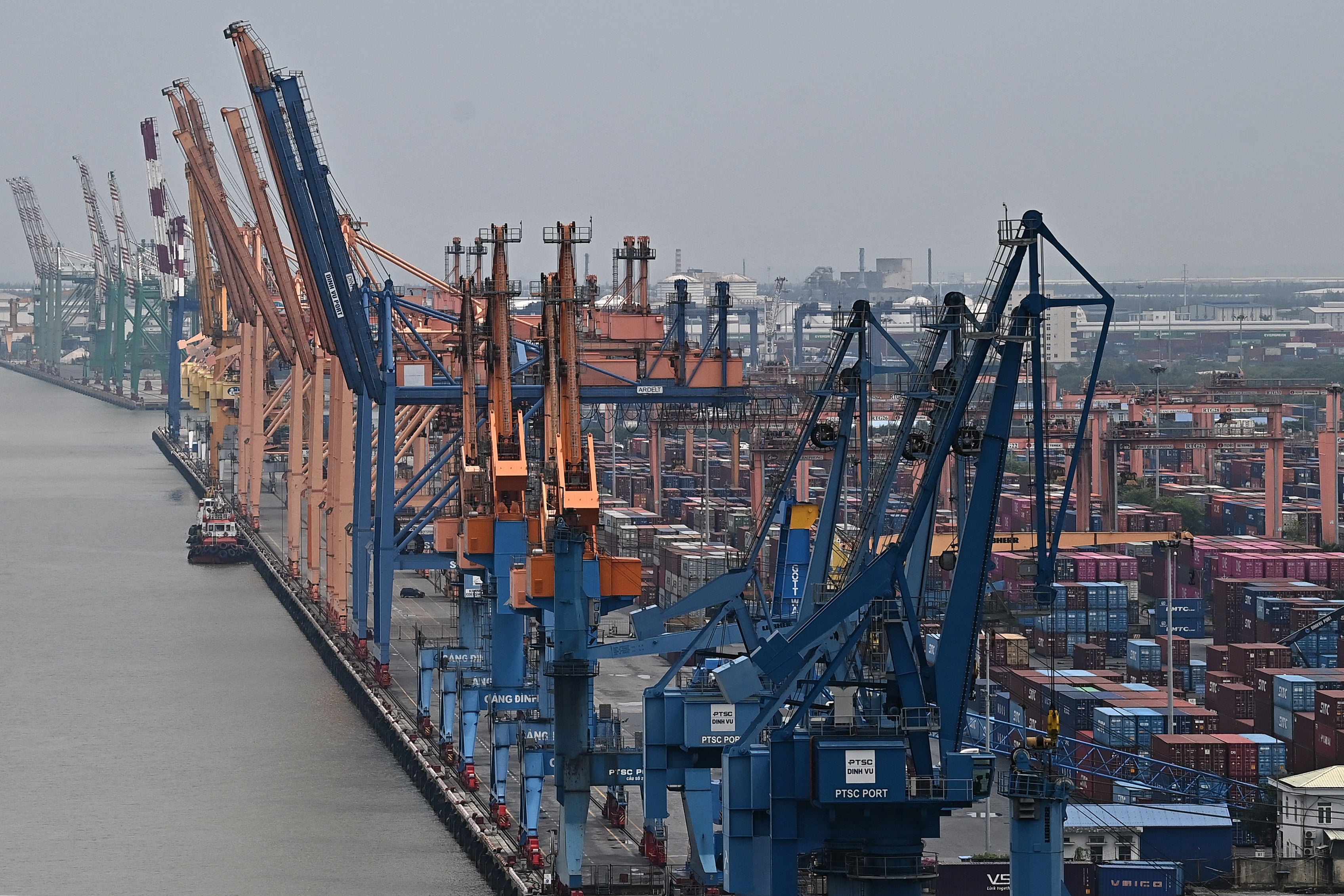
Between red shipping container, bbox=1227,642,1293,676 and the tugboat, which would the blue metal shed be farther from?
the tugboat

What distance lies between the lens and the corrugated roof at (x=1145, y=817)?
1005 inches

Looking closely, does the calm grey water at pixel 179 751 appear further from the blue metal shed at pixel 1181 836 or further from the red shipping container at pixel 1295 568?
the red shipping container at pixel 1295 568

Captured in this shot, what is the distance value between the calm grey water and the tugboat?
2.43 ft

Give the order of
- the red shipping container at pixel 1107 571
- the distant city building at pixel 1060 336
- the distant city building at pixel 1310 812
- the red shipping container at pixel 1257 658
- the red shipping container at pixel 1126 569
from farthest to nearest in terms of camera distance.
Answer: the distant city building at pixel 1060 336 → the red shipping container at pixel 1126 569 → the red shipping container at pixel 1107 571 → the red shipping container at pixel 1257 658 → the distant city building at pixel 1310 812

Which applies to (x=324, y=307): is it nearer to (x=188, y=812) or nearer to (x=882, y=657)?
(x=188, y=812)

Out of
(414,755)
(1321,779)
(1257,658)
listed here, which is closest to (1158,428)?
(1257,658)

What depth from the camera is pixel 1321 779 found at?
26594 mm

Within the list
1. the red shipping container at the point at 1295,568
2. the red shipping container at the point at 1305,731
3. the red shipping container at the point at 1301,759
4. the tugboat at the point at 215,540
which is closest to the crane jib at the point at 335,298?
the red shipping container at the point at 1305,731

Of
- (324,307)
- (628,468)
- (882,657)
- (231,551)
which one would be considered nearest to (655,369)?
(324,307)

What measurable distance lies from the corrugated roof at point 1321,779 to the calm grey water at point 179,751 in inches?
374

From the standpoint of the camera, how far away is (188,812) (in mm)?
31125

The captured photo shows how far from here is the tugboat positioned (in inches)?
2486

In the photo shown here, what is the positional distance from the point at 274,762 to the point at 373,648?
720 centimetres

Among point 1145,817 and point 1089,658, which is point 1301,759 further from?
point 1089,658
